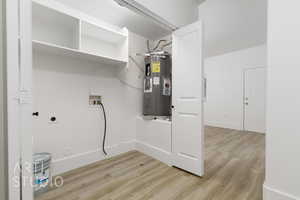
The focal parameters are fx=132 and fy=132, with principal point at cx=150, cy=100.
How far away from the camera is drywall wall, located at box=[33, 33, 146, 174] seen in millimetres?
1772

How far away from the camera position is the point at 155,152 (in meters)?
2.37

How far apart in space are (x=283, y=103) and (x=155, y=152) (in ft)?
6.09

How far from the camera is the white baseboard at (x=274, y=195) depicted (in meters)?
1.15

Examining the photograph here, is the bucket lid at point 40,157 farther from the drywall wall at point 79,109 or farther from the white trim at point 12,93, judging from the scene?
the white trim at point 12,93

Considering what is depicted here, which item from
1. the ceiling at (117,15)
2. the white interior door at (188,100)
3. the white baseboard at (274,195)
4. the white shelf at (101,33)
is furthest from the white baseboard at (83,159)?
the ceiling at (117,15)

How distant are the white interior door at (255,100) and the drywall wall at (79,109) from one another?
3.78 metres

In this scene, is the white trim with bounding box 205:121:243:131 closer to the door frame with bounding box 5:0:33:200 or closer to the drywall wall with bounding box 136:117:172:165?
the drywall wall with bounding box 136:117:172:165

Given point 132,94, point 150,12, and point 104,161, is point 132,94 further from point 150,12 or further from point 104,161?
point 150,12

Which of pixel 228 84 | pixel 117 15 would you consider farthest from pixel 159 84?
pixel 228 84

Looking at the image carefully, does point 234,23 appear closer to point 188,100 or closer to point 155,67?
point 155,67

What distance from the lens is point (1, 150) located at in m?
0.62

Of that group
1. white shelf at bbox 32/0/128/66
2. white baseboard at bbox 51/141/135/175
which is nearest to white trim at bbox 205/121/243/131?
white baseboard at bbox 51/141/135/175

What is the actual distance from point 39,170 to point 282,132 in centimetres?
247

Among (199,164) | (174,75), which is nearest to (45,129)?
(174,75)
